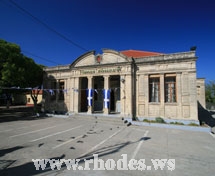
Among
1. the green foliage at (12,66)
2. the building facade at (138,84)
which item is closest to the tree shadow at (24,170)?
the building facade at (138,84)

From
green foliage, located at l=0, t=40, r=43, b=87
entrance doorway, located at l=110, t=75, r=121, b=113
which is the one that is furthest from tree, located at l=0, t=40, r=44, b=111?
entrance doorway, located at l=110, t=75, r=121, b=113

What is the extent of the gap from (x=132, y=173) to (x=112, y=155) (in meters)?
1.31

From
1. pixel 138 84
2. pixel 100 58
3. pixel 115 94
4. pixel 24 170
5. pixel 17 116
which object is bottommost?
pixel 17 116

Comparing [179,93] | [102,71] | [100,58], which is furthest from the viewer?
[100,58]

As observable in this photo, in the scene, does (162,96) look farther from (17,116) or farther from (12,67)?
(17,116)

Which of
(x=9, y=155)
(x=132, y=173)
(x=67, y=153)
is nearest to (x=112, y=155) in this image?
(x=132, y=173)

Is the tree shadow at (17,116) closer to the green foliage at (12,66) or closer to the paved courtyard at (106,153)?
the green foliage at (12,66)

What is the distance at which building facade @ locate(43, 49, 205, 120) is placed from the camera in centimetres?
1077

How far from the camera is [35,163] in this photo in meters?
4.32

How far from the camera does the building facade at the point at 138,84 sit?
10773mm

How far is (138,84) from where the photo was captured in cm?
1246

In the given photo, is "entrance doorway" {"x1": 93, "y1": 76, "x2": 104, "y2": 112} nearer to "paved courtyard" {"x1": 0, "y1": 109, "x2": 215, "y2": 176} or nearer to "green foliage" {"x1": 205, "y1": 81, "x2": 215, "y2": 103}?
"paved courtyard" {"x1": 0, "y1": 109, "x2": 215, "y2": 176}

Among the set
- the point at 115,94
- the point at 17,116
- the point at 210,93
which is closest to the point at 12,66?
the point at 17,116

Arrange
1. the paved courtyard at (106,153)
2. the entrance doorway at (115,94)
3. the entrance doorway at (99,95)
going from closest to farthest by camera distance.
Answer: the paved courtyard at (106,153), the entrance doorway at (115,94), the entrance doorway at (99,95)
